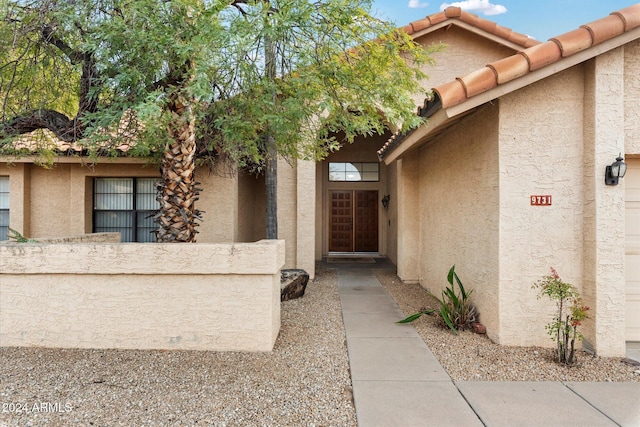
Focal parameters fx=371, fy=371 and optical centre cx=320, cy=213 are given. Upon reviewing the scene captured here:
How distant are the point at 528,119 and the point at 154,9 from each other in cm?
461

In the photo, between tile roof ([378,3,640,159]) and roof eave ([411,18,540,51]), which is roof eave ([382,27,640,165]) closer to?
tile roof ([378,3,640,159])

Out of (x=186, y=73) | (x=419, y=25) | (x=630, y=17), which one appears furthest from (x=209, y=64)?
(x=419, y=25)

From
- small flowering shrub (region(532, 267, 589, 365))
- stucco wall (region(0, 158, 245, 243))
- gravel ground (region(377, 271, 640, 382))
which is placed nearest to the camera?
gravel ground (region(377, 271, 640, 382))

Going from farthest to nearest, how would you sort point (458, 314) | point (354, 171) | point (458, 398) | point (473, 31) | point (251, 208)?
point (354, 171)
point (251, 208)
point (473, 31)
point (458, 314)
point (458, 398)

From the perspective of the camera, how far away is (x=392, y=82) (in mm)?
4945

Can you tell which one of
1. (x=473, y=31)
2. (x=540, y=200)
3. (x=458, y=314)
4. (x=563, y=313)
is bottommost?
(x=458, y=314)

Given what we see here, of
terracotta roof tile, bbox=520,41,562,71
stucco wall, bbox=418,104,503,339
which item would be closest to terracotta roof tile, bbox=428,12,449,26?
stucco wall, bbox=418,104,503,339

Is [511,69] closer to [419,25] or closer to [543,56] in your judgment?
[543,56]

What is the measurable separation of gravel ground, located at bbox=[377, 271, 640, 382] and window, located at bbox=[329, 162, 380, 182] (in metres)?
9.91

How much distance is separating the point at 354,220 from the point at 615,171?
1086cm

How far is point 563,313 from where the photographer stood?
4.71 m

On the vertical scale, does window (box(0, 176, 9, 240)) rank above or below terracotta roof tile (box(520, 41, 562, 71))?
below

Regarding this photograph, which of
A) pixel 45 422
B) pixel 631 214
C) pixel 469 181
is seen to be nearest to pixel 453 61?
pixel 469 181

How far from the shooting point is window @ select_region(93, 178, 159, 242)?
915cm
